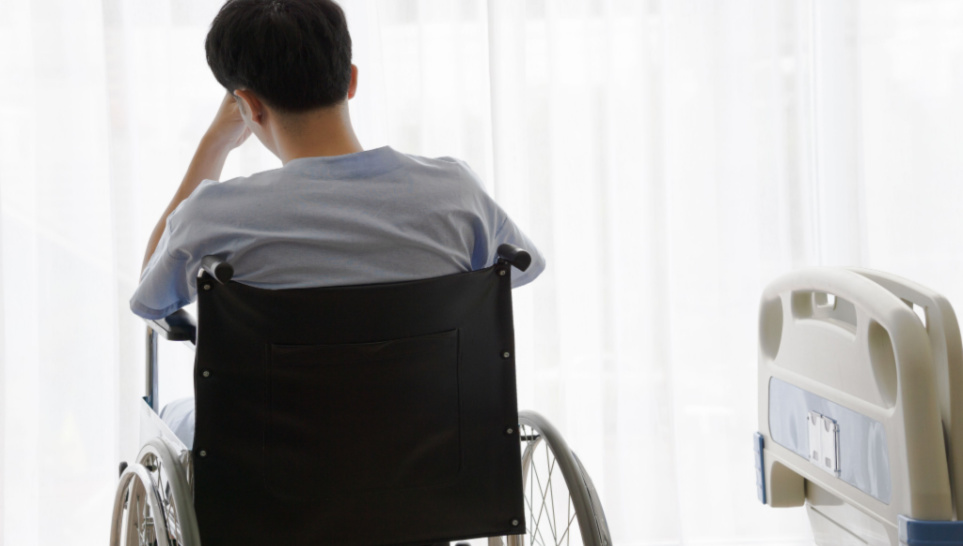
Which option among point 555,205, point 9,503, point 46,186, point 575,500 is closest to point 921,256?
point 555,205

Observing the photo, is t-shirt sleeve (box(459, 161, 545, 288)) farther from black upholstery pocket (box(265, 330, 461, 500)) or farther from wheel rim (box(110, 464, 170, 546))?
wheel rim (box(110, 464, 170, 546))

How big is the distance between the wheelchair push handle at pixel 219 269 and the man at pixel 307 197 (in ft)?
0.14

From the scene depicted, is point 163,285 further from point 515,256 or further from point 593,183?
point 593,183

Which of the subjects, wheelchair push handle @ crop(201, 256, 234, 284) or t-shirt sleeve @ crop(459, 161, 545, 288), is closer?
wheelchair push handle @ crop(201, 256, 234, 284)

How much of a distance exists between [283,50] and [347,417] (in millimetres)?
439

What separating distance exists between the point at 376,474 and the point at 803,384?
0.80m

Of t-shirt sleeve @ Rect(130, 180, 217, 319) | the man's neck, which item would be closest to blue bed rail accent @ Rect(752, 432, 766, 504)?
the man's neck

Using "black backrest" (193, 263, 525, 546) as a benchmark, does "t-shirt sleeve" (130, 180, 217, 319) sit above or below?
above

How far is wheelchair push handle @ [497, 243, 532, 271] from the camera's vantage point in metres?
0.97

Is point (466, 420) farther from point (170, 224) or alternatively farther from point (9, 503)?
point (9, 503)

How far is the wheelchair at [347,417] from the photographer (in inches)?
35.8

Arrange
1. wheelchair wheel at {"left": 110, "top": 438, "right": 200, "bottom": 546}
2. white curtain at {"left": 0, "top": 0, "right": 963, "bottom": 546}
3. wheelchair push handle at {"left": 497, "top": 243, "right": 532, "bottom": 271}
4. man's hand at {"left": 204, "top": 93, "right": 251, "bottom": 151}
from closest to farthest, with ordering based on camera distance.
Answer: wheelchair wheel at {"left": 110, "top": 438, "right": 200, "bottom": 546}
wheelchair push handle at {"left": 497, "top": 243, "right": 532, "bottom": 271}
man's hand at {"left": 204, "top": 93, "right": 251, "bottom": 151}
white curtain at {"left": 0, "top": 0, "right": 963, "bottom": 546}

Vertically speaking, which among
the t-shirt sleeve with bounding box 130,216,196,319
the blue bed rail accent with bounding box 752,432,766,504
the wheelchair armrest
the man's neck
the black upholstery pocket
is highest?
the man's neck

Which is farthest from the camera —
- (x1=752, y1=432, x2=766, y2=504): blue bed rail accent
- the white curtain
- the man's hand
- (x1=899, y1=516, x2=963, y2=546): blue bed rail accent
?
the white curtain
